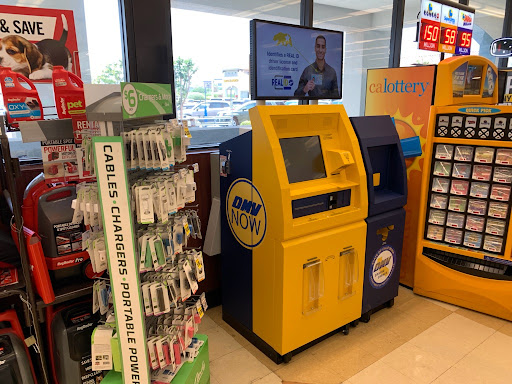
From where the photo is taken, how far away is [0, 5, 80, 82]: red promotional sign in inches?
88.1

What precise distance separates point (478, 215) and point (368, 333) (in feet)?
4.23

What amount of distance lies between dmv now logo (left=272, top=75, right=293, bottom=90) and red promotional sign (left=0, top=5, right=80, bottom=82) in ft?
4.14

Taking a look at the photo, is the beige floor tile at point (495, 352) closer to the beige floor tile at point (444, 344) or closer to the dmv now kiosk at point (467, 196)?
the beige floor tile at point (444, 344)

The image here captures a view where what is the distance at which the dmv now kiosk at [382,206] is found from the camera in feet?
9.07

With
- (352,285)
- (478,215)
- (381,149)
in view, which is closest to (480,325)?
(478,215)

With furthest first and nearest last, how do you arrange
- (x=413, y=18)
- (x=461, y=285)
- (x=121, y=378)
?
(x=413, y=18) → (x=461, y=285) → (x=121, y=378)

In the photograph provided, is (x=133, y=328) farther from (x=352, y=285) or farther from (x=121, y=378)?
(x=352, y=285)

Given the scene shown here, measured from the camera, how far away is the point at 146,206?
1726 millimetres

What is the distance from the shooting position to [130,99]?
1639 mm

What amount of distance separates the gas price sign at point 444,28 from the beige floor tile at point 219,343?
3.65m

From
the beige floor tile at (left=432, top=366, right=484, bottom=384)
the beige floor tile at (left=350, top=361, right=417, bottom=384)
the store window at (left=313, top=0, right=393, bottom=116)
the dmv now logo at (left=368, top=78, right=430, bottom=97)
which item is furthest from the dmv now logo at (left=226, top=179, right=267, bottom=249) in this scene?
the store window at (left=313, top=0, right=393, bottom=116)

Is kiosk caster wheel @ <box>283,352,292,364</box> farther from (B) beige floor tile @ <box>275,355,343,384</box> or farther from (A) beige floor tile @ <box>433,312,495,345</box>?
(A) beige floor tile @ <box>433,312,495,345</box>

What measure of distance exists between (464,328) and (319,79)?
2203mm

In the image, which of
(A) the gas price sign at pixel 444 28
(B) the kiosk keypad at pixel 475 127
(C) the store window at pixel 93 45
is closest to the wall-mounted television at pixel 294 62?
(B) the kiosk keypad at pixel 475 127
